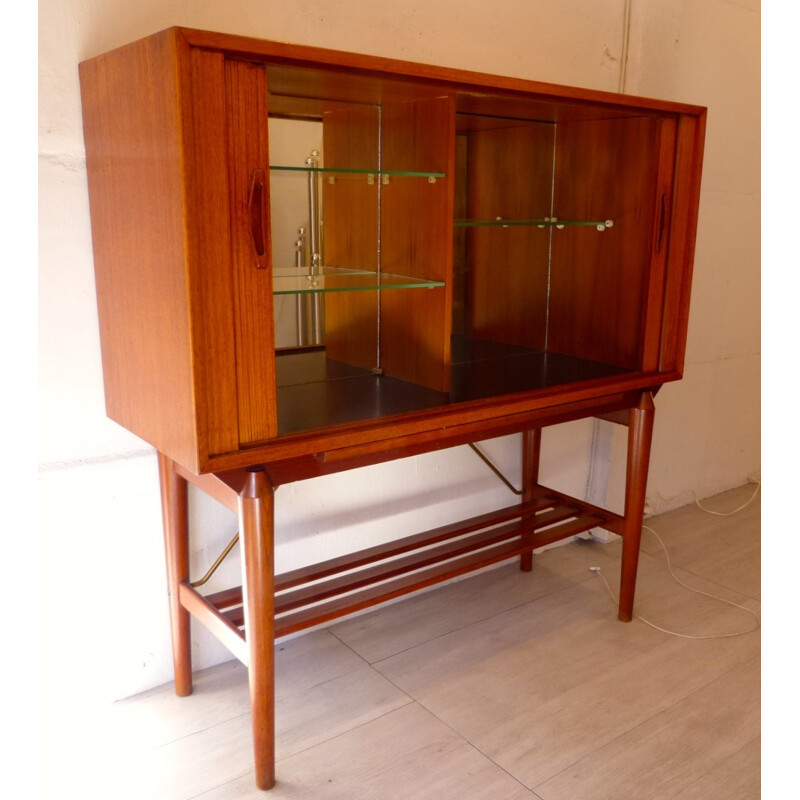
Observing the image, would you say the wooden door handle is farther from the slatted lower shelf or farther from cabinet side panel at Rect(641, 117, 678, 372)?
cabinet side panel at Rect(641, 117, 678, 372)

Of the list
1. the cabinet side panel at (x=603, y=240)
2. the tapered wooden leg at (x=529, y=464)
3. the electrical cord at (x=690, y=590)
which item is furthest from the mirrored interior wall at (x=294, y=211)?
the electrical cord at (x=690, y=590)

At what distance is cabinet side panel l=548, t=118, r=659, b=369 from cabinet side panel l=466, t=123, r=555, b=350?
0.05 m

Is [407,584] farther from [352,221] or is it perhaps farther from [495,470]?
[352,221]

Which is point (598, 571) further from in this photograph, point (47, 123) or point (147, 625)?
point (47, 123)

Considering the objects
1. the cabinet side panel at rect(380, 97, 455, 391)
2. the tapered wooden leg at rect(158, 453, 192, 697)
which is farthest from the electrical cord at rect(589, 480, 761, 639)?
the tapered wooden leg at rect(158, 453, 192, 697)

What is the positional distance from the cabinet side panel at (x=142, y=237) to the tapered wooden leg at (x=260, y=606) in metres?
0.21

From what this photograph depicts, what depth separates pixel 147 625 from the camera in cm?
247

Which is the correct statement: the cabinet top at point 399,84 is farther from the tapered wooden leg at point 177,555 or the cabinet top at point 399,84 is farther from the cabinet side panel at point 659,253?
the tapered wooden leg at point 177,555

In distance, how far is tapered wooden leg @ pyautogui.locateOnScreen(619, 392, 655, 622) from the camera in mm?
2793

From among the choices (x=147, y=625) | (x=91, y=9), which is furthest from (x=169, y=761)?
(x=91, y=9)

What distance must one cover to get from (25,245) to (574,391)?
1889 mm

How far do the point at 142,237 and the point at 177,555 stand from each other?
39.2 inches

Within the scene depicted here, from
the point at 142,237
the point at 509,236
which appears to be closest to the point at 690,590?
the point at 509,236

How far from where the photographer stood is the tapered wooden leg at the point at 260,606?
189cm
